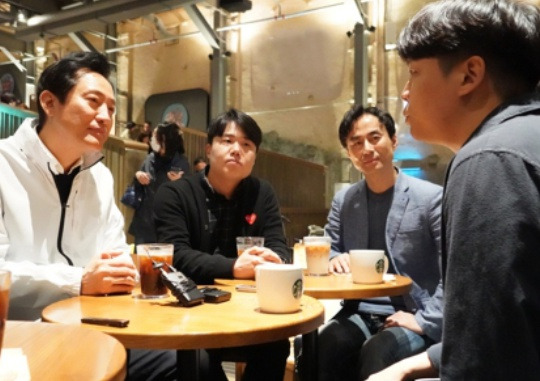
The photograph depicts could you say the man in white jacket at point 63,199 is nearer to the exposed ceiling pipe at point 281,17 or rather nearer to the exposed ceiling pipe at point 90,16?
the exposed ceiling pipe at point 90,16

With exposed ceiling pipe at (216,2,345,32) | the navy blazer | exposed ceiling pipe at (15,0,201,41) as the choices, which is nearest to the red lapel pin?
the navy blazer

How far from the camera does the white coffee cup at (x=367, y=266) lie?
6.06ft

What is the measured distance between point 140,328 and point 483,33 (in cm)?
89

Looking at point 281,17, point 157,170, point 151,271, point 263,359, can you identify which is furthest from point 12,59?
point 151,271

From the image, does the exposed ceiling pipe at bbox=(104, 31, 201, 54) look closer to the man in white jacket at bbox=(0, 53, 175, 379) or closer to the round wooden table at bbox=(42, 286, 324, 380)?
the man in white jacket at bbox=(0, 53, 175, 379)

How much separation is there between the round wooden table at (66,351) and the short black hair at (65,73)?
110 cm

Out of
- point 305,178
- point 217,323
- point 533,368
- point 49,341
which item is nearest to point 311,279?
point 217,323

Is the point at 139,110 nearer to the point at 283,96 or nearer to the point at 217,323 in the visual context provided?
the point at 283,96

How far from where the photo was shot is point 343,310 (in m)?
2.28

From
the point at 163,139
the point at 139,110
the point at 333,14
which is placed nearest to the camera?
the point at 163,139

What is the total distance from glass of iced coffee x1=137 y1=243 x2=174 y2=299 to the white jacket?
0.21 metres

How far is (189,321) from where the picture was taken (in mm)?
1168

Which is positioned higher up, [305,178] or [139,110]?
[139,110]

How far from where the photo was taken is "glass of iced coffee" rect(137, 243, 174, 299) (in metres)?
1.47
